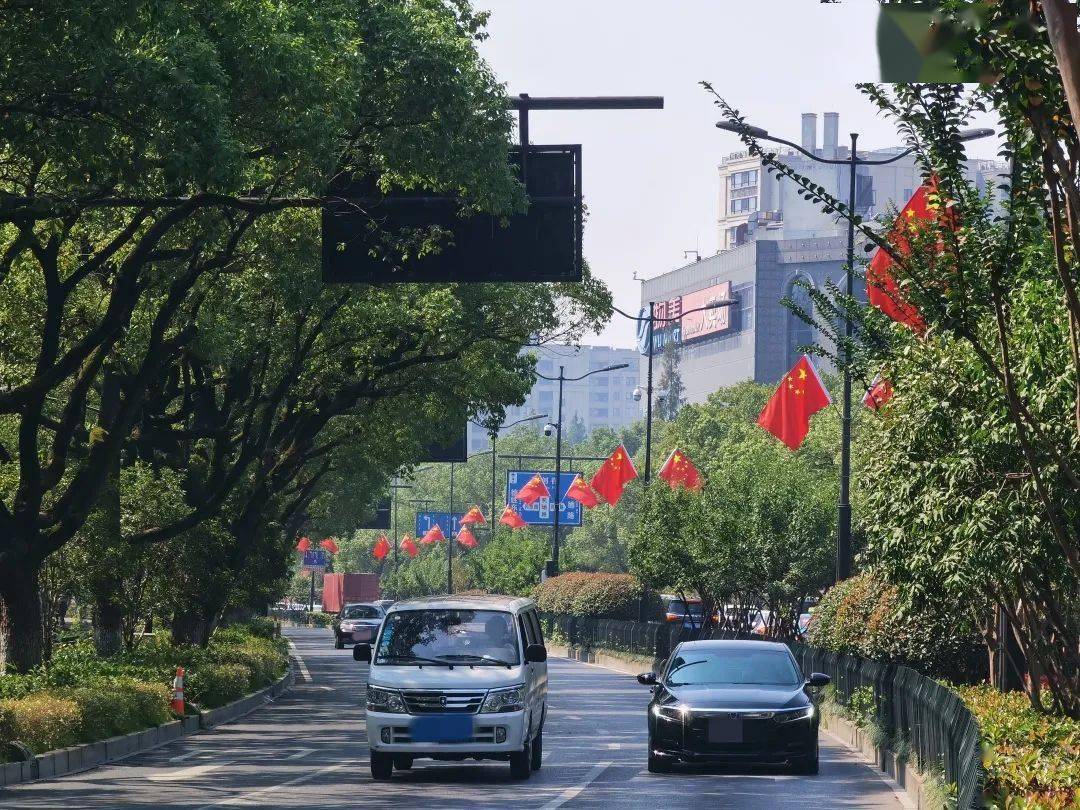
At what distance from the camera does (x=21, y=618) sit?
88.3 ft

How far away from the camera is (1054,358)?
13680 mm

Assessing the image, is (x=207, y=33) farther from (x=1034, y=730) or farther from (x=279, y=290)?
(x=279, y=290)

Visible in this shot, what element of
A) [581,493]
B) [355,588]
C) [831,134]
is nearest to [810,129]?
[831,134]

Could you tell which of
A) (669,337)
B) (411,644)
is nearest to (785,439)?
(411,644)

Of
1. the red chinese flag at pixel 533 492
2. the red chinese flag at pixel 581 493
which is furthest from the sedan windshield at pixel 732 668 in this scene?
the red chinese flag at pixel 533 492

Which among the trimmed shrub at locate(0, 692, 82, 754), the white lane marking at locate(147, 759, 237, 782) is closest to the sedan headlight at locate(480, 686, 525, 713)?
the white lane marking at locate(147, 759, 237, 782)

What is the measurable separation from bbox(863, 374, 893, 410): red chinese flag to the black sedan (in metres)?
3.30

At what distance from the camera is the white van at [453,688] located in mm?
19703

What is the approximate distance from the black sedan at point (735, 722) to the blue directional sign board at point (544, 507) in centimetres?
6244

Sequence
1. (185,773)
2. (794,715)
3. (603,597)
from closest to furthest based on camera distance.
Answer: (794,715)
(185,773)
(603,597)

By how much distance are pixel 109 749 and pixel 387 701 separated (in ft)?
18.0

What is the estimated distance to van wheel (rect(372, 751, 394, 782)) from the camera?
65.4ft

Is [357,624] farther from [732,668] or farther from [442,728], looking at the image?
[442,728]

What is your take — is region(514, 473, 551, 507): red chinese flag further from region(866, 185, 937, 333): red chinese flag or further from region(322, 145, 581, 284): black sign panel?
region(866, 185, 937, 333): red chinese flag
